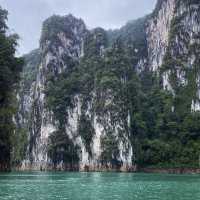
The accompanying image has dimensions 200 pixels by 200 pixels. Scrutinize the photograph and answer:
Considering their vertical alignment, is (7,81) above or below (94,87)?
below

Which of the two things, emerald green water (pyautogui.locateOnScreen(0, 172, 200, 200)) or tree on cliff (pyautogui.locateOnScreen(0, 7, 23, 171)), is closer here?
emerald green water (pyautogui.locateOnScreen(0, 172, 200, 200))

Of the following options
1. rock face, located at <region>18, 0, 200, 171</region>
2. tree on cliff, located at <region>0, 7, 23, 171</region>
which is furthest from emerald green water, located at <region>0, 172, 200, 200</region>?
rock face, located at <region>18, 0, 200, 171</region>

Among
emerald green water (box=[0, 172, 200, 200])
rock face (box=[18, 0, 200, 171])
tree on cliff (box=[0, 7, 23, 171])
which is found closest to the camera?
emerald green water (box=[0, 172, 200, 200])

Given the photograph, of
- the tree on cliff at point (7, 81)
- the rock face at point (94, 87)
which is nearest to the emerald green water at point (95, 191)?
the tree on cliff at point (7, 81)

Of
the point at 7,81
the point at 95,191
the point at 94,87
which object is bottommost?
the point at 95,191

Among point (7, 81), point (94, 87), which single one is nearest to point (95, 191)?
point (7, 81)

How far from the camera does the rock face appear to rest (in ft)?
389

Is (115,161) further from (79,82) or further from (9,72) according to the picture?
(9,72)

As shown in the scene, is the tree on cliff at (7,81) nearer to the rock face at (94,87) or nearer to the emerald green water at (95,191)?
the emerald green water at (95,191)

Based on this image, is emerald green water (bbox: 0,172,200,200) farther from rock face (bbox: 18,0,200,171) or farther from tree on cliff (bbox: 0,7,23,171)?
rock face (bbox: 18,0,200,171)

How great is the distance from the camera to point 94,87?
126500mm

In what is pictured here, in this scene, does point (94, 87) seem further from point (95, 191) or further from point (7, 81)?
point (95, 191)

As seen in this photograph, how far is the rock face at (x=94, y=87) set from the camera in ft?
389

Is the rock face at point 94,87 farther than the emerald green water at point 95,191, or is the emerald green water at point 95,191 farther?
the rock face at point 94,87
